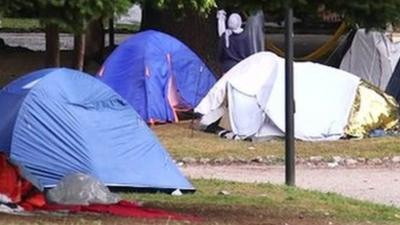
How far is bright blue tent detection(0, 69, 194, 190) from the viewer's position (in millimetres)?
9953

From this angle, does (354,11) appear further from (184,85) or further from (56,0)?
(184,85)

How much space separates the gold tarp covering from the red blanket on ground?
23.9 feet

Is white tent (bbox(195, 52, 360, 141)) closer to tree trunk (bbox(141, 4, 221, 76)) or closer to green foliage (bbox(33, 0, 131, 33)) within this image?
tree trunk (bbox(141, 4, 221, 76))

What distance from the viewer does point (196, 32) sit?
62.8 feet

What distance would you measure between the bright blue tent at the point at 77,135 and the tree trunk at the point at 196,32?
8.45m

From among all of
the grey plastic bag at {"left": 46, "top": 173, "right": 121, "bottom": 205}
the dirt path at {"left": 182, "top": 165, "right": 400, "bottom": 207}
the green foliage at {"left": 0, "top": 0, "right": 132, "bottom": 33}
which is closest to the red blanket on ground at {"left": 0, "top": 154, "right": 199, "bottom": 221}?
the grey plastic bag at {"left": 46, "top": 173, "right": 121, "bottom": 205}

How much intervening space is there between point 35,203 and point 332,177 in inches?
205

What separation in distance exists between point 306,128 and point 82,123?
19.2ft

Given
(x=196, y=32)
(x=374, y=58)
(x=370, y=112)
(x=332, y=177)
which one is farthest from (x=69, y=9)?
(x=196, y=32)

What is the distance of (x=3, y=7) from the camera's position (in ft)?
19.6

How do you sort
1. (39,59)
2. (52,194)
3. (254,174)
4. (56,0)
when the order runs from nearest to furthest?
1. (56,0)
2. (52,194)
3. (254,174)
4. (39,59)

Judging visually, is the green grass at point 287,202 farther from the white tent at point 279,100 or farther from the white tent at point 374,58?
the white tent at point 374,58

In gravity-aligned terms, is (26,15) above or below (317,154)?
above

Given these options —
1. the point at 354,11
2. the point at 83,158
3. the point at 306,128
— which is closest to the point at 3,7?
the point at 354,11
